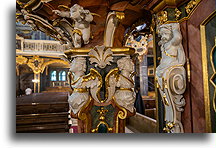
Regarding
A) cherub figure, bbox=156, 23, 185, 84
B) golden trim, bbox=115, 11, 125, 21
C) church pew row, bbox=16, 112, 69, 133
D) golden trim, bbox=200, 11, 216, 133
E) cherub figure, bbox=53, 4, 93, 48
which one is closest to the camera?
golden trim, bbox=200, 11, 216, 133

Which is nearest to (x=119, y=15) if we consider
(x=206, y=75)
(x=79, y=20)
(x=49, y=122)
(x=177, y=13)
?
(x=79, y=20)

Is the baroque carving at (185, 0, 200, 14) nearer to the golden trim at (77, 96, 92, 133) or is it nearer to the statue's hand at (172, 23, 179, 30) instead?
the statue's hand at (172, 23, 179, 30)

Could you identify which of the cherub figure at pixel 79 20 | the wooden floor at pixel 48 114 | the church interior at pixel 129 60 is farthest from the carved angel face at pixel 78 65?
the wooden floor at pixel 48 114

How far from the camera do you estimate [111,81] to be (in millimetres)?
1083

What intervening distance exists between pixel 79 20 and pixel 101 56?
0.33 m

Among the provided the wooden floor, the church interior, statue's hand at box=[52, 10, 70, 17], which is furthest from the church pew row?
statue's hand at box=[52, 10, 70, 17]

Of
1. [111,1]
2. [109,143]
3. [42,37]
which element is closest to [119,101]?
[109,143]

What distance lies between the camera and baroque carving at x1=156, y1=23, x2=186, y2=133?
902 millimetres

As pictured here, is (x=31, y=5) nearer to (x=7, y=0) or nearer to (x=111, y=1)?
(x=7, y=0)

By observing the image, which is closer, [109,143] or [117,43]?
[109,143]

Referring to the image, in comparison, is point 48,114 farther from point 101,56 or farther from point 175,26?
point 175,26

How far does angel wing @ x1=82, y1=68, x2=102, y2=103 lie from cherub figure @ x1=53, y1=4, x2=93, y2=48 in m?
0.29

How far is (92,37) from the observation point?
1.31m

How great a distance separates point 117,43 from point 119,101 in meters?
0.58
